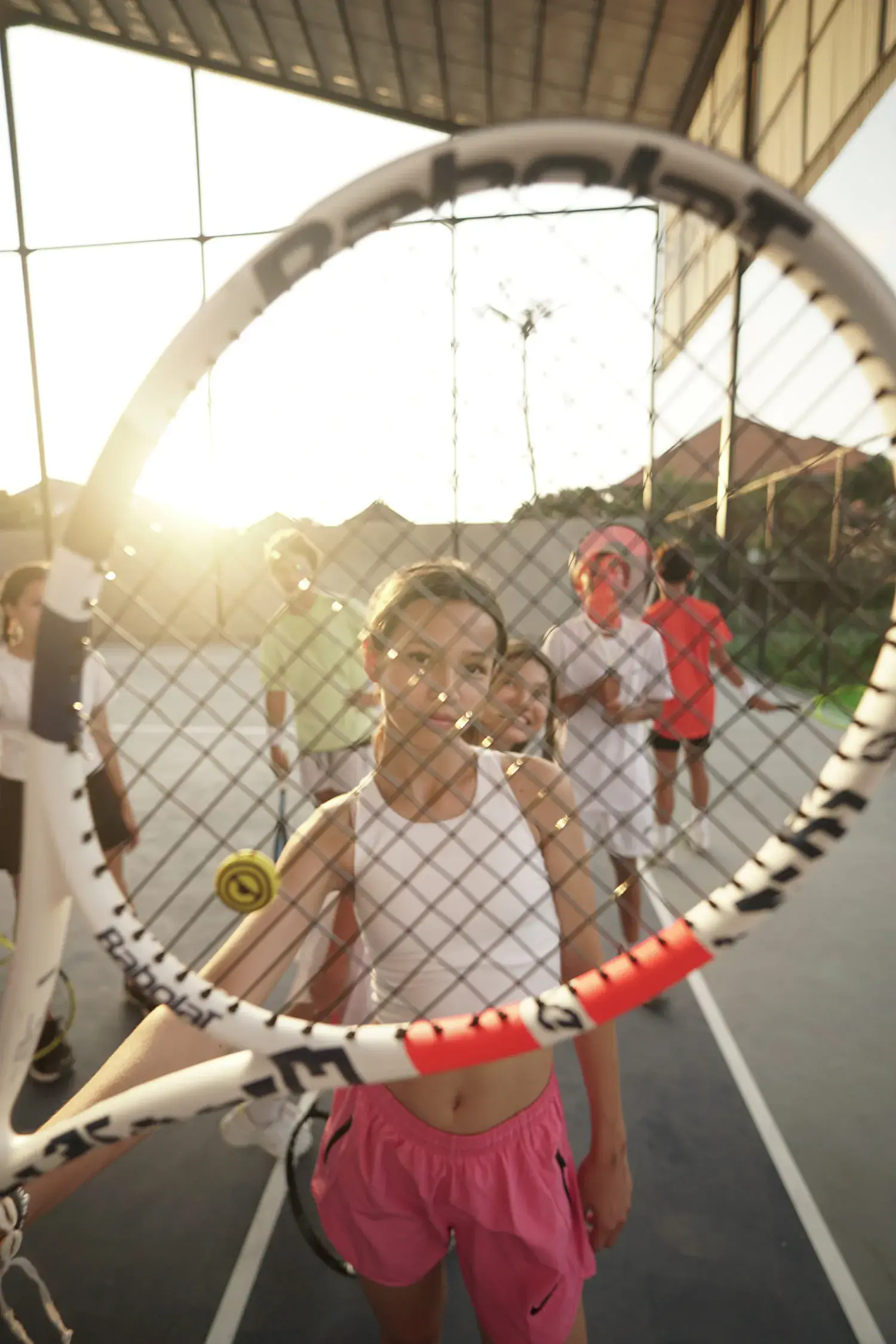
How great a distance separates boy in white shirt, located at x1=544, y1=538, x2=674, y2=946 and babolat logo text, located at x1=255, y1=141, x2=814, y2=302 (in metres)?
1.33

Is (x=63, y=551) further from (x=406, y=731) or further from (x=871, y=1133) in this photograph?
(x=871, y=1133)

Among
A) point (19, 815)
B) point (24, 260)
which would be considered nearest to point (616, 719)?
point (19, 815)

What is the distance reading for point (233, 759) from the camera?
498cm

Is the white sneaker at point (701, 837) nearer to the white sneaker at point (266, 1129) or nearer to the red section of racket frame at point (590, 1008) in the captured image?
the white sneaker at point (266, 1129)

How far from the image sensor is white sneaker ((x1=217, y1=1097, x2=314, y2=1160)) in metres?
1.58

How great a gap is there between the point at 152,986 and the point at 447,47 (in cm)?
665

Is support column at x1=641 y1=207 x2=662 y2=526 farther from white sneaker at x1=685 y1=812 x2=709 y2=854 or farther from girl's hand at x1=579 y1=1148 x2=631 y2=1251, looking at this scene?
white sneaker at x1=685 y1=812 x2=709 y2=854

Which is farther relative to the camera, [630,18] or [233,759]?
[233,759]

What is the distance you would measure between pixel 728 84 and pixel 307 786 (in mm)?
4987

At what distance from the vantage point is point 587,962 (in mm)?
879

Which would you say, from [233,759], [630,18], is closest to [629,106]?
[630,18]

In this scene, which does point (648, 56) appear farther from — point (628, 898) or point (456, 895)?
point (456, 895)

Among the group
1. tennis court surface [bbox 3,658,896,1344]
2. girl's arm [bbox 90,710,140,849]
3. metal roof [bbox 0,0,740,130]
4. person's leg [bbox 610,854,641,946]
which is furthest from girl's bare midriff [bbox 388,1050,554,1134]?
metal roof [bbox 0,0,740,130]

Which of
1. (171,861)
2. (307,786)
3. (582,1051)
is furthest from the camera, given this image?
(171,861)
